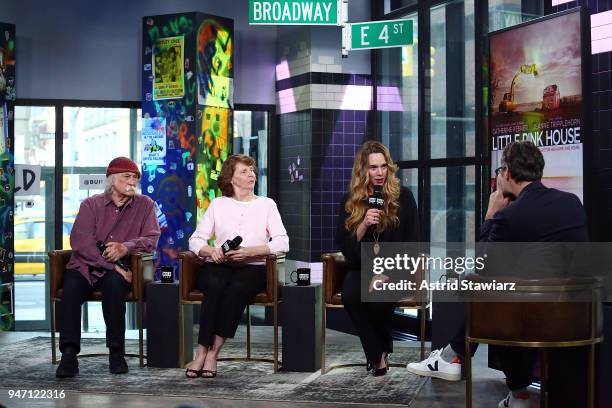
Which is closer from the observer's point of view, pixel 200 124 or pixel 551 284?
pixel 551 284

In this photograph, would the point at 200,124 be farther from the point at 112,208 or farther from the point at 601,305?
the point at 601,305

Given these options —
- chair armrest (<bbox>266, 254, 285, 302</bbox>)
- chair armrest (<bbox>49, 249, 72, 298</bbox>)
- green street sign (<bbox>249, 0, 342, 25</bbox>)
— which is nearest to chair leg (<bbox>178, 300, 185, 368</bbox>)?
chair armrest (<bbox>266, 254, 285, 302</bbox>)

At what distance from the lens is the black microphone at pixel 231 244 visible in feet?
19.0

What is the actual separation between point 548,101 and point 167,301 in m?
2.58

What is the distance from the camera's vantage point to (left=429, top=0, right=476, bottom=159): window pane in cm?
722

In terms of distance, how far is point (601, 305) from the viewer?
4133 millimetres

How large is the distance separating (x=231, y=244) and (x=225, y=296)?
312 millimetres

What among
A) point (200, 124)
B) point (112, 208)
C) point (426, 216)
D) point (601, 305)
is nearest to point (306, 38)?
point (200, 124)

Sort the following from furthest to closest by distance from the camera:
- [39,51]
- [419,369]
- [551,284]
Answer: [39,51]
[419,369]
[551,284]

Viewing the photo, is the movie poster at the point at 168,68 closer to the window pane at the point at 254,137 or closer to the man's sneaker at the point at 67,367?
the window pane at the point at 254,137

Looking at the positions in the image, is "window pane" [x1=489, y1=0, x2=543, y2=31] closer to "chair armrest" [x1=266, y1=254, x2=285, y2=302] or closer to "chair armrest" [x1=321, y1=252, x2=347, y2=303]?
"chair armrest" [x1=321, y1=252, x2=347, y2=303]

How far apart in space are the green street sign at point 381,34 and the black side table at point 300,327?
1.66 metres

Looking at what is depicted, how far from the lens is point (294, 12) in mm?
6059

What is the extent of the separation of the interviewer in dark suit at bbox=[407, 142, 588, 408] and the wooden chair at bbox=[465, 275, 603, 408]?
10.6 inches
